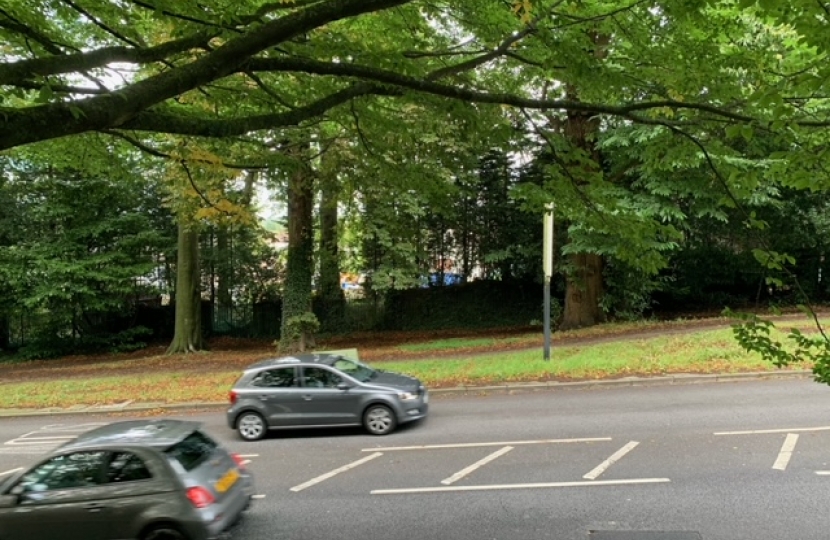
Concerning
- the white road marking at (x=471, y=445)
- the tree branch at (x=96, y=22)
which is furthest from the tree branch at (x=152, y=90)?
the white road marking at (x=471, y=445)

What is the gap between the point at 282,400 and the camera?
1048 centimetres

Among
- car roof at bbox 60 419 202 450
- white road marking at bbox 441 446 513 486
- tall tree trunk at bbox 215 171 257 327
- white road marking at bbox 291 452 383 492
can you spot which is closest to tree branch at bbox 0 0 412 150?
car roof at bbox 60 419 202 450

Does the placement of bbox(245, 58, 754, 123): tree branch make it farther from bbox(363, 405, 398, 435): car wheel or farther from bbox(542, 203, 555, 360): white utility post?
bbox(542, 203, 555, 360): white utility post

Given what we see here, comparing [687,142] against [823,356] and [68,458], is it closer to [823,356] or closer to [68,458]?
[823,356]

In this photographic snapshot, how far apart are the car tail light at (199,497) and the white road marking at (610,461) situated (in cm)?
442

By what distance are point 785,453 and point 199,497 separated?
23.7 feet

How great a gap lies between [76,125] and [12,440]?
9.31 m

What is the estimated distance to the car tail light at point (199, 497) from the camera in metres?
5.34

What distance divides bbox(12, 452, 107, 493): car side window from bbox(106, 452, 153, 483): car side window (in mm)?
104

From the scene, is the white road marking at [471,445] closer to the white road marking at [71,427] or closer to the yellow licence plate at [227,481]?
the yellow licence plate at [227,481]

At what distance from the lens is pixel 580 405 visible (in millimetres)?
11258

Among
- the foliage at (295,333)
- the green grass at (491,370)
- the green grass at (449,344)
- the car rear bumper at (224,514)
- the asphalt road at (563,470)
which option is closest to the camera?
the car rear bumper at (224,514)

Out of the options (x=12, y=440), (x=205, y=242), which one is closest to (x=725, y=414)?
(x=12, y=440)

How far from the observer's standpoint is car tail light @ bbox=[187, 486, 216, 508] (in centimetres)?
534
